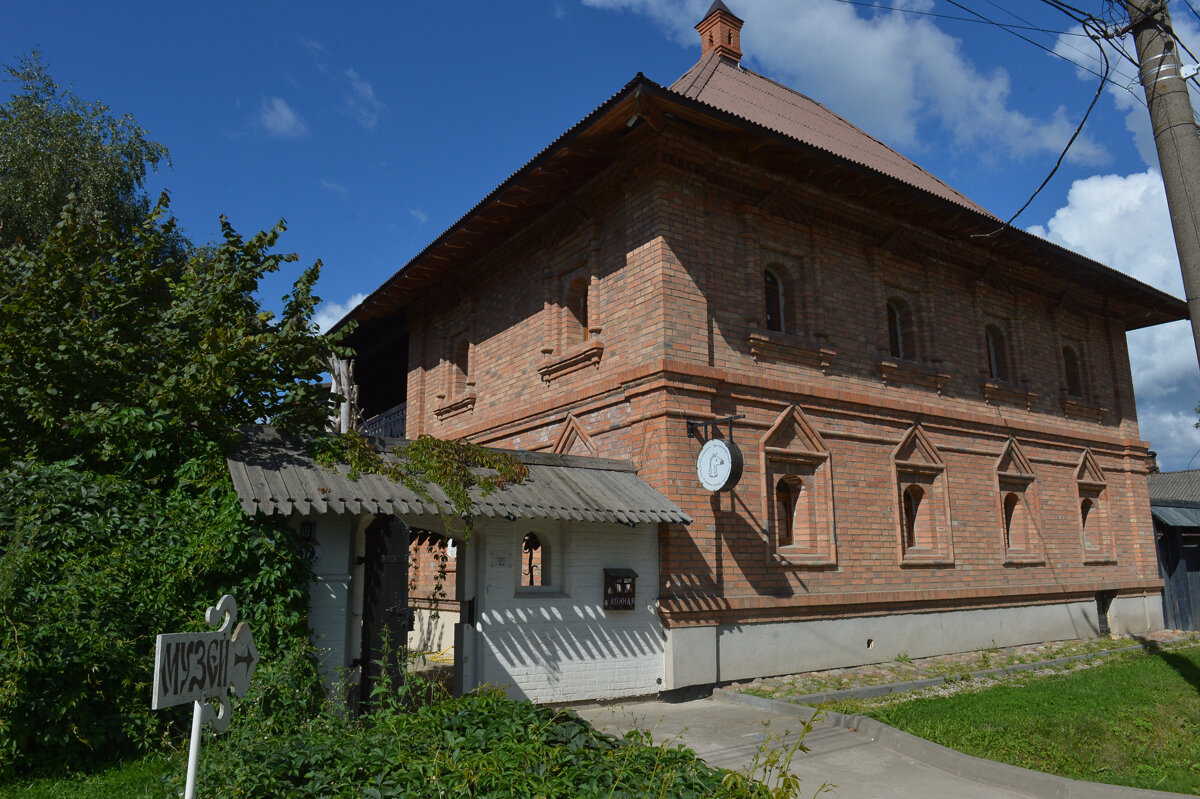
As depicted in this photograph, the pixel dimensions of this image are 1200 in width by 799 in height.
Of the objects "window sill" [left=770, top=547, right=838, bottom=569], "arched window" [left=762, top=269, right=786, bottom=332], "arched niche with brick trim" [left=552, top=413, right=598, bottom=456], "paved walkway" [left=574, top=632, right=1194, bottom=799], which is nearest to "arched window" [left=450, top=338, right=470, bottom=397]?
"arched niche with brick trim" [left=552, top=413, right=598, bottom=456]

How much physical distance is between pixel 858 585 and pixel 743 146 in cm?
629

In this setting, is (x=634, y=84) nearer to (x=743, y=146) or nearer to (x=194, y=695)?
(x=743, y=146)

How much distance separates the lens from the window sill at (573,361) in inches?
443

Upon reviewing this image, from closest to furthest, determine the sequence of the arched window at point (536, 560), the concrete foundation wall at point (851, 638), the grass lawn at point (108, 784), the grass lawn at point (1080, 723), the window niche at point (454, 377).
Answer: the grass lawn at point (108, 784), the grass lawn at point (1080, 723), the arched window at point (536, 560), the concrete foundation wall at point (851, 638), the window niche at point (454, 377)

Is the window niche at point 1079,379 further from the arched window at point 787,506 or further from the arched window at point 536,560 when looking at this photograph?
the arched window at point 536,560

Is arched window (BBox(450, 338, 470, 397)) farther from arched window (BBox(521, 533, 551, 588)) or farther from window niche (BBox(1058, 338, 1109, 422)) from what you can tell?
window niche (BBox(1058, 338, 1109, 422))

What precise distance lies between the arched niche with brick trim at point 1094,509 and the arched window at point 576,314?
10298mm

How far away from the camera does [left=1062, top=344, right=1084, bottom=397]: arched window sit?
54.5 ft

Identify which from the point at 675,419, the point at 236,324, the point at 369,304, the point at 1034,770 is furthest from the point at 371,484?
the point at 369,304

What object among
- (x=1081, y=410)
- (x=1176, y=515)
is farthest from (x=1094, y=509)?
(x=1176, y=515)

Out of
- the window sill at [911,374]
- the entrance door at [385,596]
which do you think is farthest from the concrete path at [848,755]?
the window sill at [911,374]

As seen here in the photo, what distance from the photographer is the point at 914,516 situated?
42.3 feet

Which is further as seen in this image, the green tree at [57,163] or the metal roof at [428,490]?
the green tree at [57,163]

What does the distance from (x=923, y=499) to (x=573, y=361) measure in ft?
19.9
